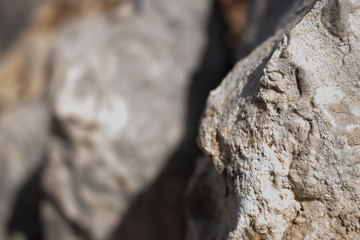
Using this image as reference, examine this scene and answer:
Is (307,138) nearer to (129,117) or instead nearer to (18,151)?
(129,117)

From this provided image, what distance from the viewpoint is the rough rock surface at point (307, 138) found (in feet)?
1.89

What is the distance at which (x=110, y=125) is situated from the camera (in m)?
1.30

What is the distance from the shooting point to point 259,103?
617mm

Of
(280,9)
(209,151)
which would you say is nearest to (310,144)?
(209,151)

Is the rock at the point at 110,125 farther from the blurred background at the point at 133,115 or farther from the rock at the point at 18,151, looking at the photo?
the rock at the point at 18,151

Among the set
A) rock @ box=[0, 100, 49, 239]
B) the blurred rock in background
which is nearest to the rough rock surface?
the blurred rock in background

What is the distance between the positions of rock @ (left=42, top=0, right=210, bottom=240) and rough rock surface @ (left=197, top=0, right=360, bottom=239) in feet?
2.38

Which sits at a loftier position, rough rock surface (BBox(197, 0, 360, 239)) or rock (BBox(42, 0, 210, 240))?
rough rock surface (BBox(197, 0, 360, 239))

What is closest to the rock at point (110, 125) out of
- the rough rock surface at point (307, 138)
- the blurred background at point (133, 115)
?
the blurred background at point (133, 115)

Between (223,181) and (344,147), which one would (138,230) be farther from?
(344,147)

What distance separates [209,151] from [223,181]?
6 centimetres

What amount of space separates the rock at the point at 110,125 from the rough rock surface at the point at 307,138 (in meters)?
0.73

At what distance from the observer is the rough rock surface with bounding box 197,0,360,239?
1.89 ft

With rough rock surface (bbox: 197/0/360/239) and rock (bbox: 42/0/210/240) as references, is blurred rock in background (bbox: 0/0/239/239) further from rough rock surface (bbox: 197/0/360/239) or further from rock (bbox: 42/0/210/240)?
rough rock surface (bbox: 197/0/360/239)
